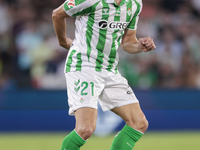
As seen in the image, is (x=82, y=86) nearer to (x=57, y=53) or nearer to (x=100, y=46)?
(x=100, y=46)

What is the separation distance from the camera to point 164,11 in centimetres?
909

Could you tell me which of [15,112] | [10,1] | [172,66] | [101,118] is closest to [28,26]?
[10,1]

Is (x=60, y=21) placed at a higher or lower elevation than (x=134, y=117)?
higher

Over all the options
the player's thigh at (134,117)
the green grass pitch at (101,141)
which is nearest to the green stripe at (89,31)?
the player's thigh at (134,117)

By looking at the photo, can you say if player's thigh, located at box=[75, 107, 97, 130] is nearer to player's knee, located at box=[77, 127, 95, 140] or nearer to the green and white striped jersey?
player's knee, located at box=[77, 127, 95, 140]

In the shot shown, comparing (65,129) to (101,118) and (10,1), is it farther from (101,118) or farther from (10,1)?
(10,1)

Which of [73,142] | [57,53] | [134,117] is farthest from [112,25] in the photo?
[57,53]

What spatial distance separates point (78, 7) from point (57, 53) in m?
4.33

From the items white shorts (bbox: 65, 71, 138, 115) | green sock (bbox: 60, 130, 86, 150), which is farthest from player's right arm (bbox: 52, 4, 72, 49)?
green sock (bbox: 60, 130, 86, 150)

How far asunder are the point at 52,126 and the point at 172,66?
2917mm

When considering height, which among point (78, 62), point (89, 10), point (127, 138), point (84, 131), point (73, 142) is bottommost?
point (127, 138)

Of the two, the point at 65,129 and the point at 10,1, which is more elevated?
the point at 10,1

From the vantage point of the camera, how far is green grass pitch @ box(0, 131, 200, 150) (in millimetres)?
5617

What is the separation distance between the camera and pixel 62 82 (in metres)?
7.53
